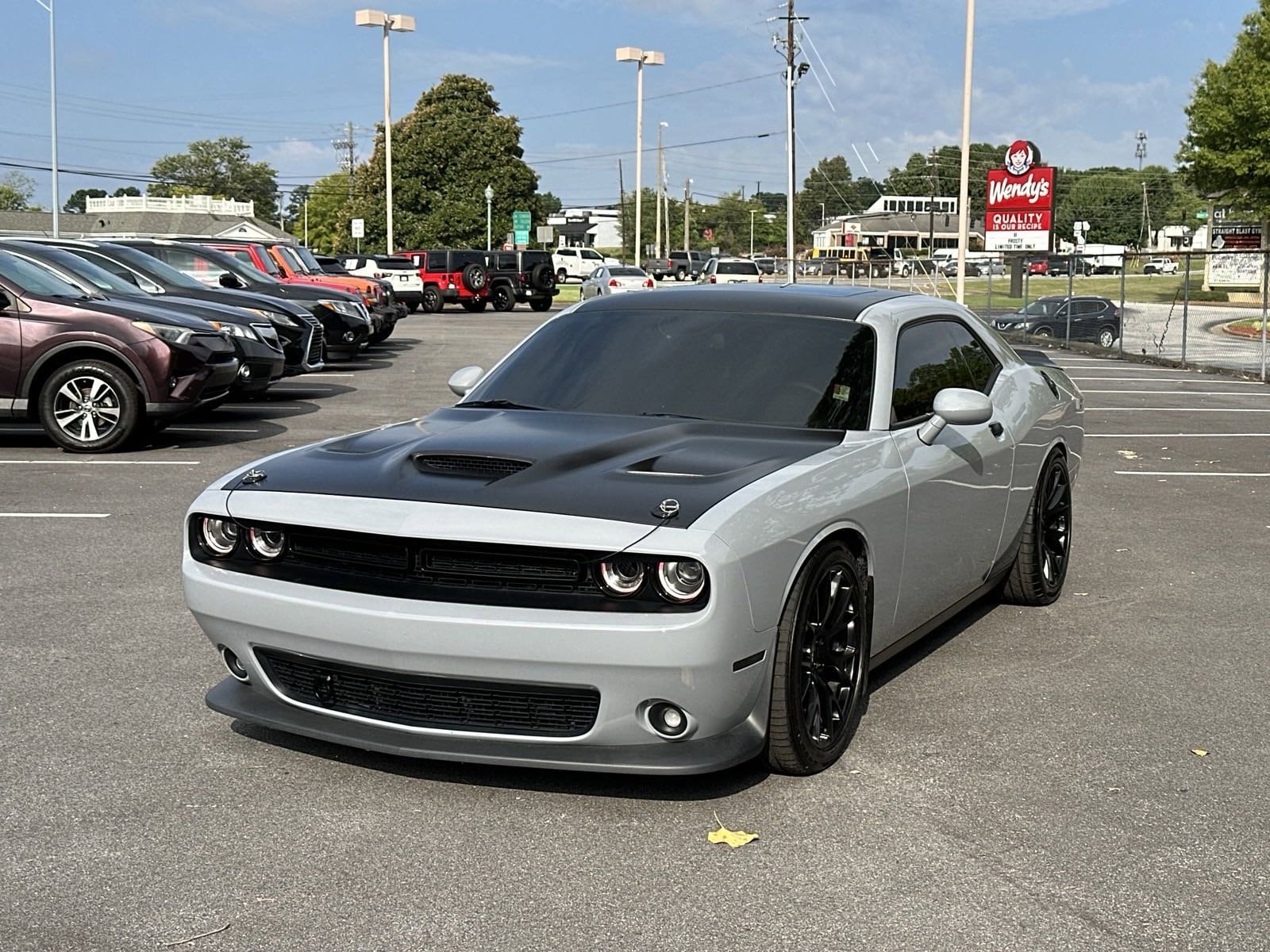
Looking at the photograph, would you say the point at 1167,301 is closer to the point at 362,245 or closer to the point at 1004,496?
the point at 362,245

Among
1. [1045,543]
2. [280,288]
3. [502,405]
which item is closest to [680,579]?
[502,405]

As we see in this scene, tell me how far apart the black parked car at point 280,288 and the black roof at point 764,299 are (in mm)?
12785

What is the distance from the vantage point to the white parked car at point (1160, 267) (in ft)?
332

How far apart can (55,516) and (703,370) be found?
5.25m

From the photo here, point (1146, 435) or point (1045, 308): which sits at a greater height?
point (1045, 308)

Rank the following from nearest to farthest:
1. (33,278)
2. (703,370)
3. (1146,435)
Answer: (703,370) < (33,278) < (1146,435)

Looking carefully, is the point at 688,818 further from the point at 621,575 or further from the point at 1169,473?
the point at 1169,473

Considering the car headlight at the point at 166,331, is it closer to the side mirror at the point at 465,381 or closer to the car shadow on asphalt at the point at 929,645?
the side mirror at the point at 465,381

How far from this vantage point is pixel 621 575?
13.4 feet

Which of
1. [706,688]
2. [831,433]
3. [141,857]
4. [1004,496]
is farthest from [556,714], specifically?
[1004,496]

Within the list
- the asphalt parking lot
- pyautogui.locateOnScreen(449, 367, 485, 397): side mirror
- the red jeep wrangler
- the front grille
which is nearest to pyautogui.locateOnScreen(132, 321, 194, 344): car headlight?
the asphalt parking lot

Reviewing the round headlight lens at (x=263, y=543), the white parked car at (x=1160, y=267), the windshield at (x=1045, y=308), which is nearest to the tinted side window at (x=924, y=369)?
the round headlight lens at (x=263, y=543)

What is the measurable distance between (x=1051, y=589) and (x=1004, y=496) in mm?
956

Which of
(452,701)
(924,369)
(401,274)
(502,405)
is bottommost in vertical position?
(452,701)
